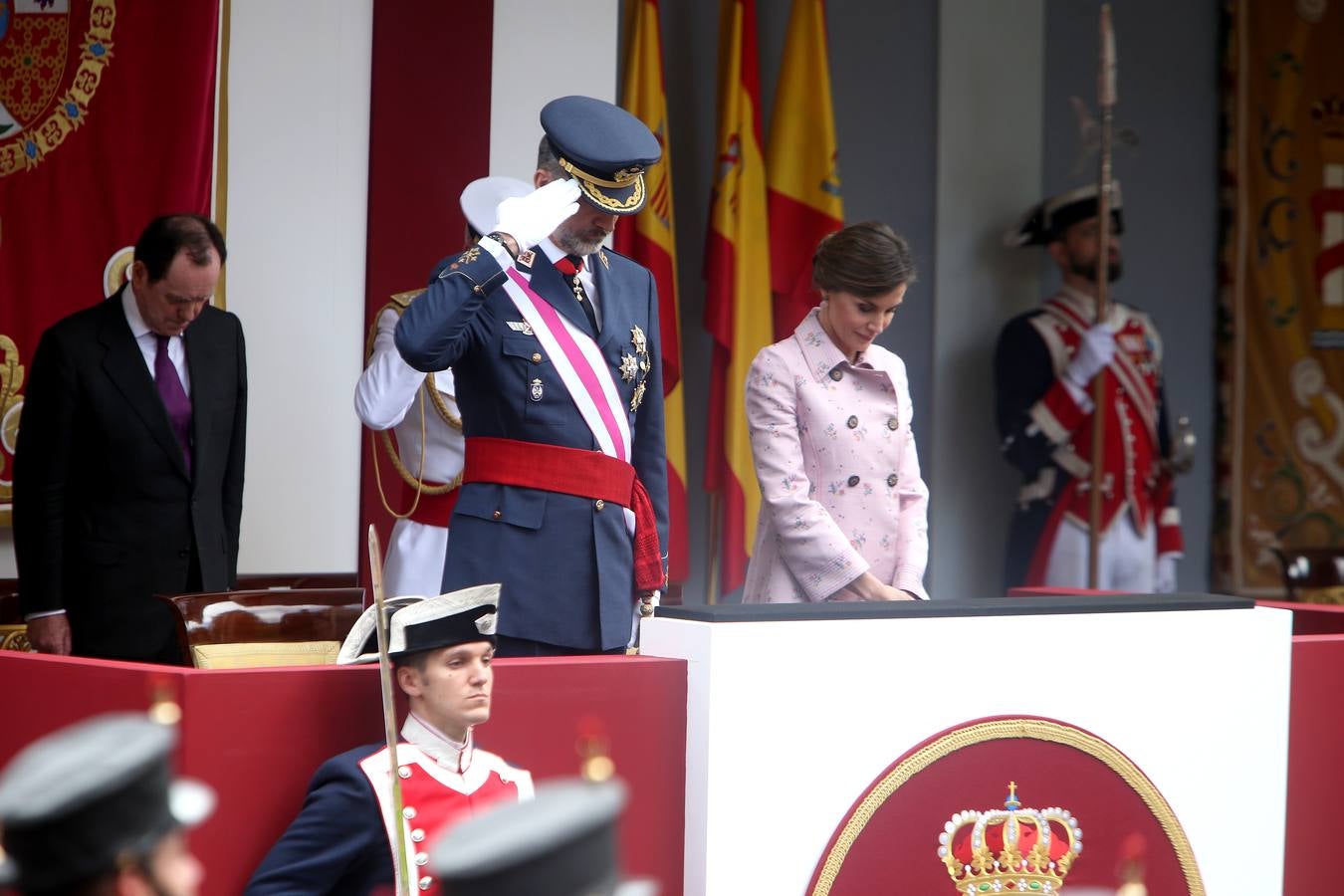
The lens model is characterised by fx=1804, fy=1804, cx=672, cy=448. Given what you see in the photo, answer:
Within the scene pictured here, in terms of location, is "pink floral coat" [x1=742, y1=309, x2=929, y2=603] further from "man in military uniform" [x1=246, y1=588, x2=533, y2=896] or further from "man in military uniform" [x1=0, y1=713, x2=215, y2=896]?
"man in military uniform" [x1=0, y1=713, x2=215, y2=896]

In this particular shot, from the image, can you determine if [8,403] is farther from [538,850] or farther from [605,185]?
[538,850]

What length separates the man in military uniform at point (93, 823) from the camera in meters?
0.85

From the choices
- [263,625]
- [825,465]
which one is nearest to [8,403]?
[263,625]

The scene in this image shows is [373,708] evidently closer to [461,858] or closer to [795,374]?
[461,858]

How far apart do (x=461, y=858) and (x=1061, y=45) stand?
5.25m

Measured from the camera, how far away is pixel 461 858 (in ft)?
2.82

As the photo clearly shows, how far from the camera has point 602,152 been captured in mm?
2482

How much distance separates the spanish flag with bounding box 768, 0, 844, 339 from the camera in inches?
201

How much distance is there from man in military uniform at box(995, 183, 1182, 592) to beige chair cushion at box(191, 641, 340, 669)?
3.05 meters

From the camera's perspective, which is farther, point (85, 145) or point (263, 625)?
point (85, 145)

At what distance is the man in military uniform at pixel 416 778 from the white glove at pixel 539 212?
2.13 feet

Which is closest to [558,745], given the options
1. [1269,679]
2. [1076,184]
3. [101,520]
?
[1269,679]

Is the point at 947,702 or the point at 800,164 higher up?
the point at 800,164

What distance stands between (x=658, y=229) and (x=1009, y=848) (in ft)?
9.47
